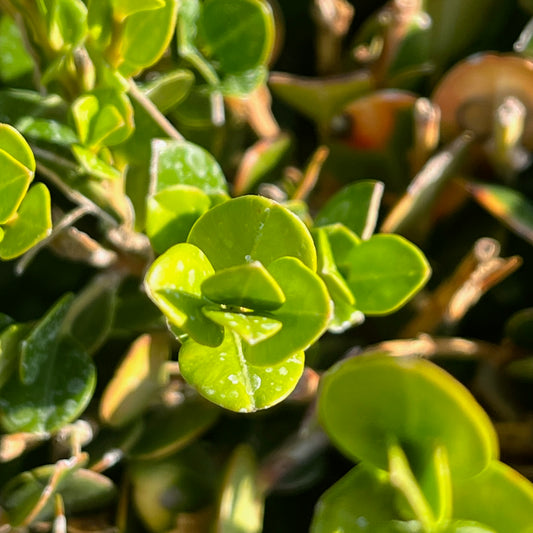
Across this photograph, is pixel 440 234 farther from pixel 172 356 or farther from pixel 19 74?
pixel 19 74

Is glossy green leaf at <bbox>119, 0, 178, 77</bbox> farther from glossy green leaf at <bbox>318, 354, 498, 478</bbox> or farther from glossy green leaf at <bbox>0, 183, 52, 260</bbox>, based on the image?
glossy green leaf at <bbox>318, 354, 498, 478</bbox>

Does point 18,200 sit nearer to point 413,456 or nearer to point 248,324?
point 248,324

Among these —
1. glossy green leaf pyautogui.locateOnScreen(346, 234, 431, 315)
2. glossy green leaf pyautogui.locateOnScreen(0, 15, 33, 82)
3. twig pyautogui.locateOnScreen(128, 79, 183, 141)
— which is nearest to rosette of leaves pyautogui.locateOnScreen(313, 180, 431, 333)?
glossy green leaf pyautogui.locateOnScreen(346, 234, 431, 315)

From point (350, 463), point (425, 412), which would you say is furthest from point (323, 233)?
point (350, 463)

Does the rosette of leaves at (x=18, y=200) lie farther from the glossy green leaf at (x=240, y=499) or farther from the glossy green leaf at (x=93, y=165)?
the glossy green leaf at (x=240, y=499)

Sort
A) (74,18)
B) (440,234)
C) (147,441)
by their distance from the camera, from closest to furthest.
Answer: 1. (74,18)
2. (147,441)
3. (440,234)

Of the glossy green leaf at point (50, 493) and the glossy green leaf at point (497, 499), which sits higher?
the glossy green leaf at point (497, 499)

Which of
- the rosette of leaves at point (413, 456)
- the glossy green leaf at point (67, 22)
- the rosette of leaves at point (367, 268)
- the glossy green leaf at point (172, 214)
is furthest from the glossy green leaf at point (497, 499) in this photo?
the glossy green leaf at point (67, 22)

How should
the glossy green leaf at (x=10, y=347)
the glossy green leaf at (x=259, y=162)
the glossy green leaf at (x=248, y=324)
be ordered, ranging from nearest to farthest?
the glossy green leaf at (x=248, y=324) → the glossy green leaf at (x=10, y=347) → the glossy green leaf at (x=259, y=162)
